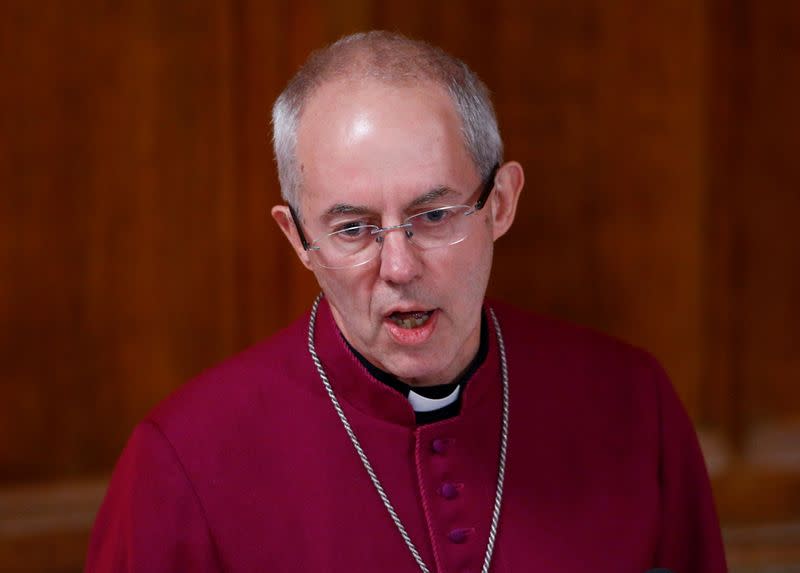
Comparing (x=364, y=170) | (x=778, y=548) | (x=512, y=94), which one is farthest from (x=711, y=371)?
(x=364, y=170)

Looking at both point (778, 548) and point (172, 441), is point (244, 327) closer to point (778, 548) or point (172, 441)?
point (172, 441)

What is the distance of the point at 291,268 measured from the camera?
3.13 metres

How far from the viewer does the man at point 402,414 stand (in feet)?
6.48

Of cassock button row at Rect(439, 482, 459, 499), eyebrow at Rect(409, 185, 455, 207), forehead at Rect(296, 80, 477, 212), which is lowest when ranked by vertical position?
cassock button row at Rect(439, 482, 459, 499)

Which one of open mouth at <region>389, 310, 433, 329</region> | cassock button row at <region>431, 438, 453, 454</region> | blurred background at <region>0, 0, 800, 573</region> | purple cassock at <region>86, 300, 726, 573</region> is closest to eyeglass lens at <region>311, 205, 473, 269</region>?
open mouth at <region>389, 310, 433, 329</region>

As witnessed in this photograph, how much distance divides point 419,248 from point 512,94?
4.23 ft

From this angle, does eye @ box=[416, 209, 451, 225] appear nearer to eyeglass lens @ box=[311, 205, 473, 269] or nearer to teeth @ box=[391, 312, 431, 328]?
eyeglass lens @ box=[311, 205, 473, 269]

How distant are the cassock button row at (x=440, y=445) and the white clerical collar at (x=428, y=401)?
0.08 metres

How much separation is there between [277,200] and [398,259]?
1.22 m

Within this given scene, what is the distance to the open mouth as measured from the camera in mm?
2035

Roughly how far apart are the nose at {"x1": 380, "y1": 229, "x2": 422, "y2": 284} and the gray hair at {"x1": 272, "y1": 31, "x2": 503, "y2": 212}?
0.65 feet

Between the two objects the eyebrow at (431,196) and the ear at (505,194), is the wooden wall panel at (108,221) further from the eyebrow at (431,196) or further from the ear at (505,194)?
the eyebrow at (431,196)

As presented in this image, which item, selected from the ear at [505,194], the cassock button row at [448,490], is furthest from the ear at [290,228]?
the cassock button row at [448,490]

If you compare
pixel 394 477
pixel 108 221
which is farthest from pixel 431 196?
pixel 108 221
